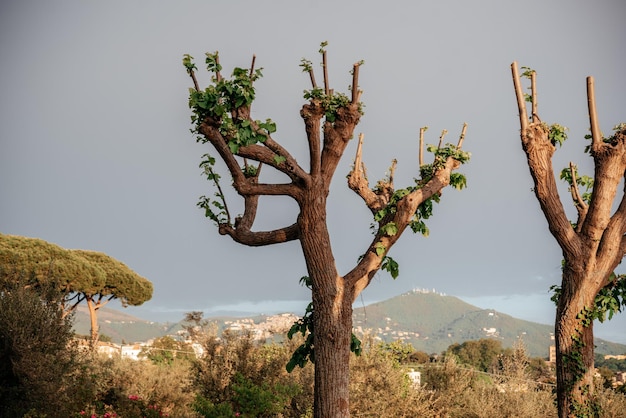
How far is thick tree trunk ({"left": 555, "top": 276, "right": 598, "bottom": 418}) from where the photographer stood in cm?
1005

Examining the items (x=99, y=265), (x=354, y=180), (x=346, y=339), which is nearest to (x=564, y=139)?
(x=354, y=180)

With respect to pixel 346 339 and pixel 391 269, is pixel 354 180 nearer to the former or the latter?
pixel 391 269

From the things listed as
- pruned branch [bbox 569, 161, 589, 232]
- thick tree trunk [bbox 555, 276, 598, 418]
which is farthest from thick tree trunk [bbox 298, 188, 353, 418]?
pruned branch [bbox 569, 161, 589, 232]

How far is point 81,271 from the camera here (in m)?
30.6

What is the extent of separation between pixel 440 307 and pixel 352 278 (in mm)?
85973

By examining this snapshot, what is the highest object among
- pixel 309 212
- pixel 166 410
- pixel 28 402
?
pixel 309 212

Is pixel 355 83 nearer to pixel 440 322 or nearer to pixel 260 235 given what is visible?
pixel 260 235

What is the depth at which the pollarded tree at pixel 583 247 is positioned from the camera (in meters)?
10.1

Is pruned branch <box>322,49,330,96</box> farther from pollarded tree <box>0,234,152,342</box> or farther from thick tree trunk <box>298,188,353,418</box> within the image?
pollarded tree <box>0,234,152,342</box>

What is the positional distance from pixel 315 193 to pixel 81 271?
24388 millimetres

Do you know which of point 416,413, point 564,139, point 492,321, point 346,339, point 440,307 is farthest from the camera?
point 440,307

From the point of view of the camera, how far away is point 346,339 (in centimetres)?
881

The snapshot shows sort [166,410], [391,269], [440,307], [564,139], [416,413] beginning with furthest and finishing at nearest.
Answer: [440,307], [166,410], [416,413], [564,139], [391,269]

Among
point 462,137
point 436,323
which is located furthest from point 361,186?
point 436,323
